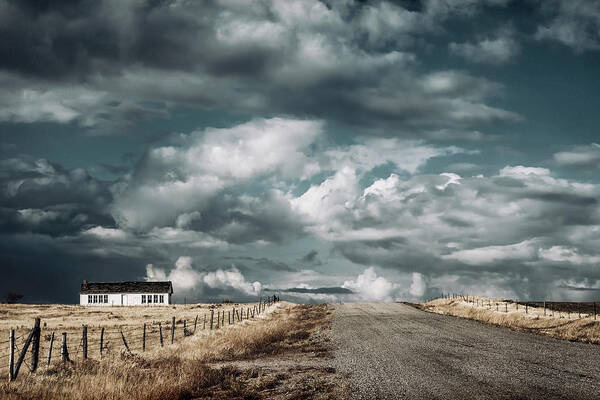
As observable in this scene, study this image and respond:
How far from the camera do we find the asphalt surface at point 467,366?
13.2m

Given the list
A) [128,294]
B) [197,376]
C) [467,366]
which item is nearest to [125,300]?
[128,294]

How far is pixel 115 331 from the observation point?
1805 inches

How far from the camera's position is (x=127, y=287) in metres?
102

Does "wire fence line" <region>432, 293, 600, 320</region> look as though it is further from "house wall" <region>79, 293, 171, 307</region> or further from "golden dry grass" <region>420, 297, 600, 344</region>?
"house wall" <region>79, 293, 171, 307</region>

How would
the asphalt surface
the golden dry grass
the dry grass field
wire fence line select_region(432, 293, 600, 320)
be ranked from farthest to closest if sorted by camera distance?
wire fence line select_region(432, 293, 600, 320) < the golden dry grass < the asphalt surface < the dry grass field

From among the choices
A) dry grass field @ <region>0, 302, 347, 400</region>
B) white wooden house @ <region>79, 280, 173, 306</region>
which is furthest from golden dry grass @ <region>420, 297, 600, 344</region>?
white wooden house @ <region>79, 280, 173, 306</region>

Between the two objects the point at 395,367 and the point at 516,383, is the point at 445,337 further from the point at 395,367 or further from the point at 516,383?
the point at 516,383

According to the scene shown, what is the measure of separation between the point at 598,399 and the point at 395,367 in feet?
20.9

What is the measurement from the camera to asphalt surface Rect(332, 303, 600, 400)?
43.4 ft

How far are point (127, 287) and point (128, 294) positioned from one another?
1.91m

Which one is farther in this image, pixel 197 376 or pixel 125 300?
pixel 125 300

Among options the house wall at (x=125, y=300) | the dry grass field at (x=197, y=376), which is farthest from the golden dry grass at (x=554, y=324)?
the house wall at (x=125, y=300)

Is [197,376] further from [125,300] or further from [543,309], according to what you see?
[125,300]

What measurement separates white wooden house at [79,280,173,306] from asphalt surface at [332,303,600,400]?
252 feet
